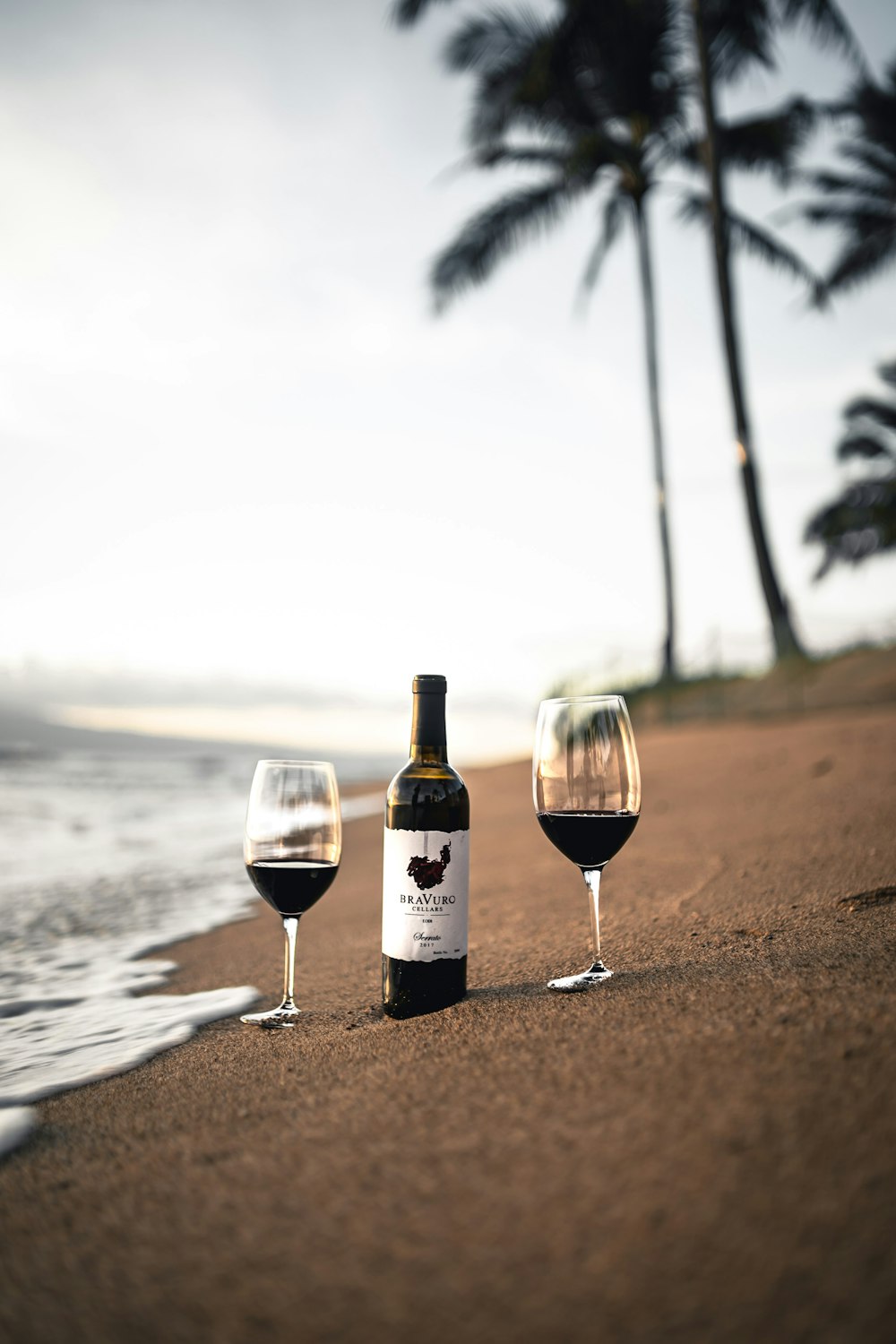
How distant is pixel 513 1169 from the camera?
3.32 ft

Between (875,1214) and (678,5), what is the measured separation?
60.4 ft

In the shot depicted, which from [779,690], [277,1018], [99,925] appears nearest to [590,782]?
[277,1018]

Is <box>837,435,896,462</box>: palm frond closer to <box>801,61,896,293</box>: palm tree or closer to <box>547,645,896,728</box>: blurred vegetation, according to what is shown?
<box>801,61,896,293</box>: palm tree

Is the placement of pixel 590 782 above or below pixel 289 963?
above

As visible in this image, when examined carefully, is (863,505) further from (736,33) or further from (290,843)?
(290,843)

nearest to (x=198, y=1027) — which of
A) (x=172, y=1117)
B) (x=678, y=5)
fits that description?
(x=172, y=1117)

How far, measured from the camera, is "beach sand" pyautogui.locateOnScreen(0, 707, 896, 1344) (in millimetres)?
825

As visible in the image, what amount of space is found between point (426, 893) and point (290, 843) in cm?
38

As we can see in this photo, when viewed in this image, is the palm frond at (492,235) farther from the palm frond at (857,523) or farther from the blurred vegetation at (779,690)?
the palm frond at (857,523)

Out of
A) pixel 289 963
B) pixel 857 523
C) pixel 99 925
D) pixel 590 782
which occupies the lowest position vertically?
pixel 99 925

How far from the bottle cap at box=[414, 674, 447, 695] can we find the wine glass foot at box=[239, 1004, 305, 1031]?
738 mm

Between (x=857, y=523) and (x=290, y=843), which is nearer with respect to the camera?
(x=290, y=843)

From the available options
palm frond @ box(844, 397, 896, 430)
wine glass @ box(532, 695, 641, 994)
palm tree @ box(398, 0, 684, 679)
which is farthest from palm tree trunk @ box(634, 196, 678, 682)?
palm frond @ box(844, 397, 896, 430)

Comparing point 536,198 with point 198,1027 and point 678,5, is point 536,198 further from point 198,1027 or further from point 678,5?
point 198,1027
